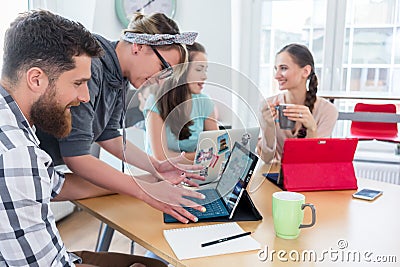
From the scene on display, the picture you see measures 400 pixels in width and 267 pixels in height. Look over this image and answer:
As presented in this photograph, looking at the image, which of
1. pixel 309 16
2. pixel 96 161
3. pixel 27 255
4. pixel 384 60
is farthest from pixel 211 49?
pixel 27 255

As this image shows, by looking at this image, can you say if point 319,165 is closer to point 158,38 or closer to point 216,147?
point 216,147

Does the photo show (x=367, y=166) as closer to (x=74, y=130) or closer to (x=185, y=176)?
(x=185, y=176)

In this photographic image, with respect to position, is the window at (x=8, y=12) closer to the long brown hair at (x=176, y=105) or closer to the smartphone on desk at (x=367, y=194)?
the long brown hair at (x=176, y=105)

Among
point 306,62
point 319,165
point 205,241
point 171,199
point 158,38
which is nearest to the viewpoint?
point 205,241

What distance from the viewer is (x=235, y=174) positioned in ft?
4.06

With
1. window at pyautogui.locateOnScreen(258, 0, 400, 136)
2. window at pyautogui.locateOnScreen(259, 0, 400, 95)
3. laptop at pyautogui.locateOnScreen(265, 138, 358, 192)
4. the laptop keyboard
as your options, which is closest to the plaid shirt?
the laptop keyboard

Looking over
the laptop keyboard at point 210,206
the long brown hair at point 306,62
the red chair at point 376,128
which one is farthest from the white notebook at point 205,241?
the red chair at point 376,128

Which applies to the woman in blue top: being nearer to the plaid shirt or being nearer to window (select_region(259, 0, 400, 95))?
the plaid shirt

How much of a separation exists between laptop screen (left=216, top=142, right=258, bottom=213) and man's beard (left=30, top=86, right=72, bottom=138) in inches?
19.0

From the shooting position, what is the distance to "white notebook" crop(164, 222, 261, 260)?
0.98 metres

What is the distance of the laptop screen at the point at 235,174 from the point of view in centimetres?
117

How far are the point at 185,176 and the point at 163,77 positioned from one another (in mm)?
320

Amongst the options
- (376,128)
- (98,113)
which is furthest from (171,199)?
(376,128)

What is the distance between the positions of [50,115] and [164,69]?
42 cm
